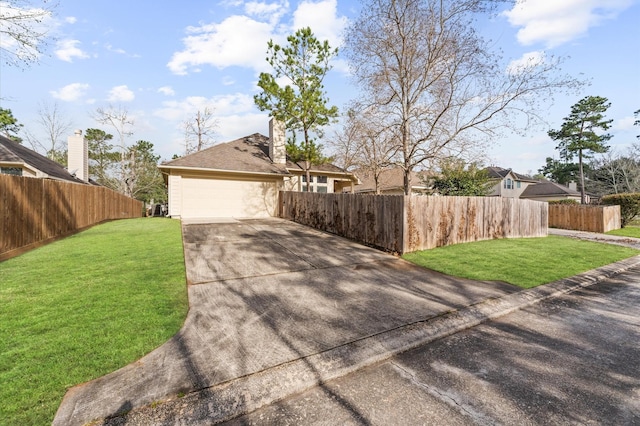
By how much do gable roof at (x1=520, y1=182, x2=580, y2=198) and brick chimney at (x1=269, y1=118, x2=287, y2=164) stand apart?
34915 mm

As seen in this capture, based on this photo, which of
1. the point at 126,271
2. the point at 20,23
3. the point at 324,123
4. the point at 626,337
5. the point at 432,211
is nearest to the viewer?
the point at 626,337

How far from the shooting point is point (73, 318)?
3326 millimetres

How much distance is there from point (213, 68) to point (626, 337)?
16.4 metres

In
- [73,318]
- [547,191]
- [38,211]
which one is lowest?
[73,318]

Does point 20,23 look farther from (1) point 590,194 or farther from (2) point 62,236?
(1) point 590,194

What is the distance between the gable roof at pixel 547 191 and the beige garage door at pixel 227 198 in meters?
35.6

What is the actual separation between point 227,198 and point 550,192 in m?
38.8

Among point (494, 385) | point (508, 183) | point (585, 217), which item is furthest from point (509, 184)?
point (494, 385)

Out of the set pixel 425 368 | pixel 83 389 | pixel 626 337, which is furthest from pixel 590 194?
pixel 83 389

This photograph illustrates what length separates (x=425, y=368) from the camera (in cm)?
270

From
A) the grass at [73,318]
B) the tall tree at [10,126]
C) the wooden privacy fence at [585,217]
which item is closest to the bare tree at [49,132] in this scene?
the tall tree at [10,126]

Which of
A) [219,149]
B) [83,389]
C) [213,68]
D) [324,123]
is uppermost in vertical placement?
[213,68]

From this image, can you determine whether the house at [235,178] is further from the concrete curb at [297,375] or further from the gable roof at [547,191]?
the gable roof at [547,191]

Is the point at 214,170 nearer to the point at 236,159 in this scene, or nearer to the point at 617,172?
the point at 236,159
